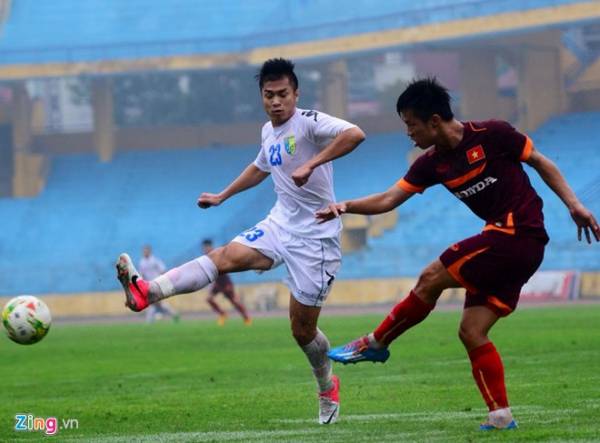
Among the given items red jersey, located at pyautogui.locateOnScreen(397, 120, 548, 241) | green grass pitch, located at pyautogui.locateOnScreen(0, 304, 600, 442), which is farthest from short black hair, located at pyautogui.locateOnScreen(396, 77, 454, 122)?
green grass pitch, located at pyautogui.locateOnScreen(0, 304, 600, 442)

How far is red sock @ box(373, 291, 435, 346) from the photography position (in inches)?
340

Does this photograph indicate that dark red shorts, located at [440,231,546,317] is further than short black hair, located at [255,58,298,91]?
No

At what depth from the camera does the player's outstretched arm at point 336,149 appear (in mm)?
9047

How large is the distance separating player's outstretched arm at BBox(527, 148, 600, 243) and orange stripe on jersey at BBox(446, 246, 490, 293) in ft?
1.83

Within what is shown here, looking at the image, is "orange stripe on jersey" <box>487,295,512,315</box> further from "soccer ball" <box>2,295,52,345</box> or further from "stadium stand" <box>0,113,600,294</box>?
"stadium stand" <box>0,113,600,294</box>

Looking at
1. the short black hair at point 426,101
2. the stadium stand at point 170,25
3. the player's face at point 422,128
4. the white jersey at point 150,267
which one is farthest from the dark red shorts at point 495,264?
the stadium stand at point 170,25

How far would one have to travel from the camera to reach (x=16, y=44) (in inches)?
2222

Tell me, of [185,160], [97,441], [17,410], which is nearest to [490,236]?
[97,441]

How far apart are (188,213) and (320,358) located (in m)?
41.6

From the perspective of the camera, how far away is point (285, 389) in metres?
13.0

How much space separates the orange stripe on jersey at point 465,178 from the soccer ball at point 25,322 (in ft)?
10.9

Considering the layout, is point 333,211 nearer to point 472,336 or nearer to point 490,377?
point 472,336

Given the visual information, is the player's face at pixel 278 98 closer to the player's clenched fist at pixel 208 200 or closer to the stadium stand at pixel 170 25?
the player's clenched fist at pixel 208 200

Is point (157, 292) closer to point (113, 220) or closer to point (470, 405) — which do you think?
point (470, 405)
